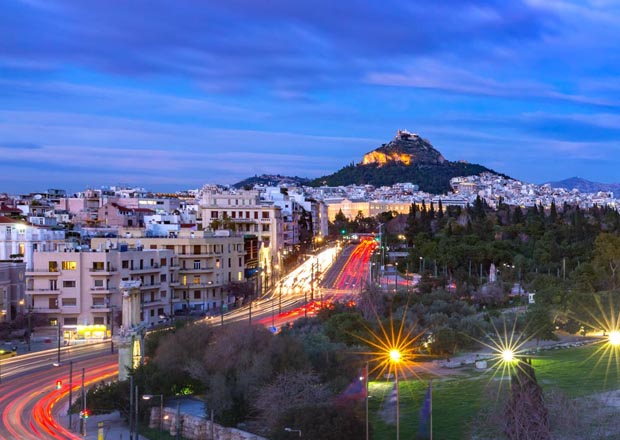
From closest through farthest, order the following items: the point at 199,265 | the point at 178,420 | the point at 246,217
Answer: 1. the point at 178,420
2. the point at 199,265
3. the point at 246,217

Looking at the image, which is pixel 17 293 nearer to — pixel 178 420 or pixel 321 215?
pixel 178 420

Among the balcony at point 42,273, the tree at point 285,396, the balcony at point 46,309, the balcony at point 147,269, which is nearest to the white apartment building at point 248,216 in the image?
the balcony at point 147,269

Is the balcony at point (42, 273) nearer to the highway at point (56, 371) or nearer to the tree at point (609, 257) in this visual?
the highway at point (56, 371)

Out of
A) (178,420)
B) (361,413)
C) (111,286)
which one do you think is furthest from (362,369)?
(111,286)

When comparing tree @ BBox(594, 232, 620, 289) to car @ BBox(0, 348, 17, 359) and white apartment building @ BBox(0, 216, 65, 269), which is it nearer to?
car @ BBox(0, 348, 17, 359)

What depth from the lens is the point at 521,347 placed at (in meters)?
27.7

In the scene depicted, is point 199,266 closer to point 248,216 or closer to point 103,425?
point 248,216

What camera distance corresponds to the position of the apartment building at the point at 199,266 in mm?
41469

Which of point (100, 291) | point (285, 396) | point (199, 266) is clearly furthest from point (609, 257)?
point (285, 396)

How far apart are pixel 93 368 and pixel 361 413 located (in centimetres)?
1200

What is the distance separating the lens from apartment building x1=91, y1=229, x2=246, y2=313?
41.5 metres

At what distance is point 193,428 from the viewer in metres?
19.3

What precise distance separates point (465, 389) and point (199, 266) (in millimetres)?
24134

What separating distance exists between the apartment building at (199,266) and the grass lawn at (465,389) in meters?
20.7
